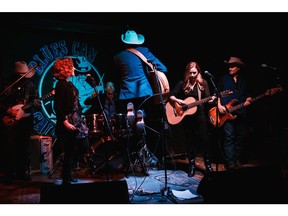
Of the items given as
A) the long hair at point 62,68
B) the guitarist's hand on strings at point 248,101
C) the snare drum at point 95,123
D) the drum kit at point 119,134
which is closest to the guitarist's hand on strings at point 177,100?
the drum kit at point 119,134

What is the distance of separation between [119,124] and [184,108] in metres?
1.40

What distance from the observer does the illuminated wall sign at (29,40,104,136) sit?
788cm

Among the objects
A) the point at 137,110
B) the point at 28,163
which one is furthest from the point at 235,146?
the point at 28,163

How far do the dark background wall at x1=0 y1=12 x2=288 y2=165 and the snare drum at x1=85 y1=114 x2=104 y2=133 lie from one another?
2689 millimetres

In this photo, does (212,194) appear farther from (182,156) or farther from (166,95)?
(182,156)

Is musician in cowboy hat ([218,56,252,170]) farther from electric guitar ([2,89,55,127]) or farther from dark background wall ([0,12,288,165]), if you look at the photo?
electric guitar ([2,89,55,127])

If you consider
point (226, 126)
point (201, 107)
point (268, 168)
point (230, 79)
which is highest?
point (230, 79)

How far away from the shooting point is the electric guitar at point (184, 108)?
590cm

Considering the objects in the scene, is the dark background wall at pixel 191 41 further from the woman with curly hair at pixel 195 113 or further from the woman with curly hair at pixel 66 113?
the woman with curly hair at pixel 66 113

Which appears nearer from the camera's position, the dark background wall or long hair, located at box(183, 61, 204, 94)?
long hair, located at box(183, 61, 204, 94)

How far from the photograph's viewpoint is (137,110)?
5965mm

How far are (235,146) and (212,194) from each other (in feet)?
9.24

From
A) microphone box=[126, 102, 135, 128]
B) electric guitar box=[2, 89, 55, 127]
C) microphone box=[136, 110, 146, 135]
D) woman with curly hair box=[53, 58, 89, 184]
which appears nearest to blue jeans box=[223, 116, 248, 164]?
microphone box=[136, 110, 146, 135]

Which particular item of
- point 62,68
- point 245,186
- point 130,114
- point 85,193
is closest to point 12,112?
point 62,68
